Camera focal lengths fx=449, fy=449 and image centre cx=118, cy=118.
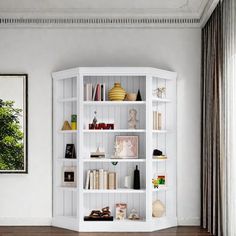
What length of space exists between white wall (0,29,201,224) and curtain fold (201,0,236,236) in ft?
0.63

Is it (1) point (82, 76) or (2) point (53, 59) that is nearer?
(1) point (82, 76)

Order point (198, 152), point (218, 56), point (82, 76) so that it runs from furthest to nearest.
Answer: point (198, 152) < point (82, 76) < point (218, 56)

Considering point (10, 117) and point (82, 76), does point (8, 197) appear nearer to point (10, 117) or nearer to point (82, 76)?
point (10, 117)

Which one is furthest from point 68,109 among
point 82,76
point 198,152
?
point 198,152

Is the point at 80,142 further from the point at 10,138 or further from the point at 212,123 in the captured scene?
the point at 212,123

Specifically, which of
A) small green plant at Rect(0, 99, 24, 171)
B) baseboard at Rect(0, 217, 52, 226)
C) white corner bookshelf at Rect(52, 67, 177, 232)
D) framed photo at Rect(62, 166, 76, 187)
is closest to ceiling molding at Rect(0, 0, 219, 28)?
white corner bookshelf at Rect(52, 67, 177, 232)

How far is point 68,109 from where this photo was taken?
5.59 m

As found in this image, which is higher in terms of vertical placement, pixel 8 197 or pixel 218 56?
pixel 218 56

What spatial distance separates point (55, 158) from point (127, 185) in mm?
950

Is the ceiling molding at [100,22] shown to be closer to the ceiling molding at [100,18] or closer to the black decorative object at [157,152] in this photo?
the ceiling molding at [100,18]

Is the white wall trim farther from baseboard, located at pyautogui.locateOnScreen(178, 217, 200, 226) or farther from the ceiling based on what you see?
baseboard, located at pyautogui.locateOnScreen(178, 217, 200, 226)

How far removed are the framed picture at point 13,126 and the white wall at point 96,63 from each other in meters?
0.08

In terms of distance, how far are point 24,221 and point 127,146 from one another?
1589mm

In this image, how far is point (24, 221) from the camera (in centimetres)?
557
